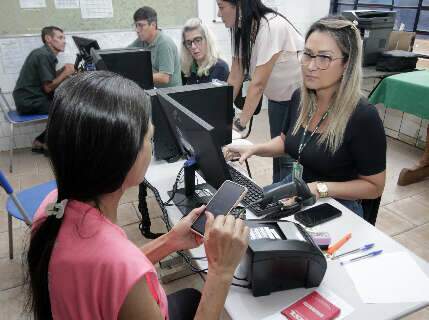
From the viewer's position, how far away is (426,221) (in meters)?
2.43

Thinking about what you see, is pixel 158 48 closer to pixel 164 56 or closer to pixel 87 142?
pixel 164 56

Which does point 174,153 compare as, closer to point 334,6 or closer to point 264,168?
point 264,168

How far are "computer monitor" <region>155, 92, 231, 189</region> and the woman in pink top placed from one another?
298 millimetres

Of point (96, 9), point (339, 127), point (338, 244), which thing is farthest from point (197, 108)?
point (96, 9)

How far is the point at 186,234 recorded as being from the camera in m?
1.09

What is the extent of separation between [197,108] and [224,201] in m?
0.67

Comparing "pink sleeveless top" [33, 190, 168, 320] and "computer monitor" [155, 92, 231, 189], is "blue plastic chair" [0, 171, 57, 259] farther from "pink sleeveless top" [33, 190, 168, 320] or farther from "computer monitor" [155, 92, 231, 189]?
"pink sleeveless top" [33, 190, 168, 320]

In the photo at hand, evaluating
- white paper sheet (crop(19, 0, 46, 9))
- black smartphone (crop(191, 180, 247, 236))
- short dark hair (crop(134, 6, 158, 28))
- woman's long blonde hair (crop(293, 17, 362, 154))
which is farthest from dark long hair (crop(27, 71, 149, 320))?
white paper sheet (crop(19, 0, 46, 9))

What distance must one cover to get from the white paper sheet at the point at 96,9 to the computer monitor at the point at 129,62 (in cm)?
155

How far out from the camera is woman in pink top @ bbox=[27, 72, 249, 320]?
0.65 m

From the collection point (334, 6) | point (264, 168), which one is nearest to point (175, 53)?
point (264, 168)

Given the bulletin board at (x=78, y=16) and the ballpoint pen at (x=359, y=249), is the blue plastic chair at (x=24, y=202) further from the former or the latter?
the bulletin board at (x=78, y=16)

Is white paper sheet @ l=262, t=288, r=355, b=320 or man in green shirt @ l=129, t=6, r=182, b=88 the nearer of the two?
white paper sheet @ l=262, t=288, r=355, b=320

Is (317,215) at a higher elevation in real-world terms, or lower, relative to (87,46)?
lower
